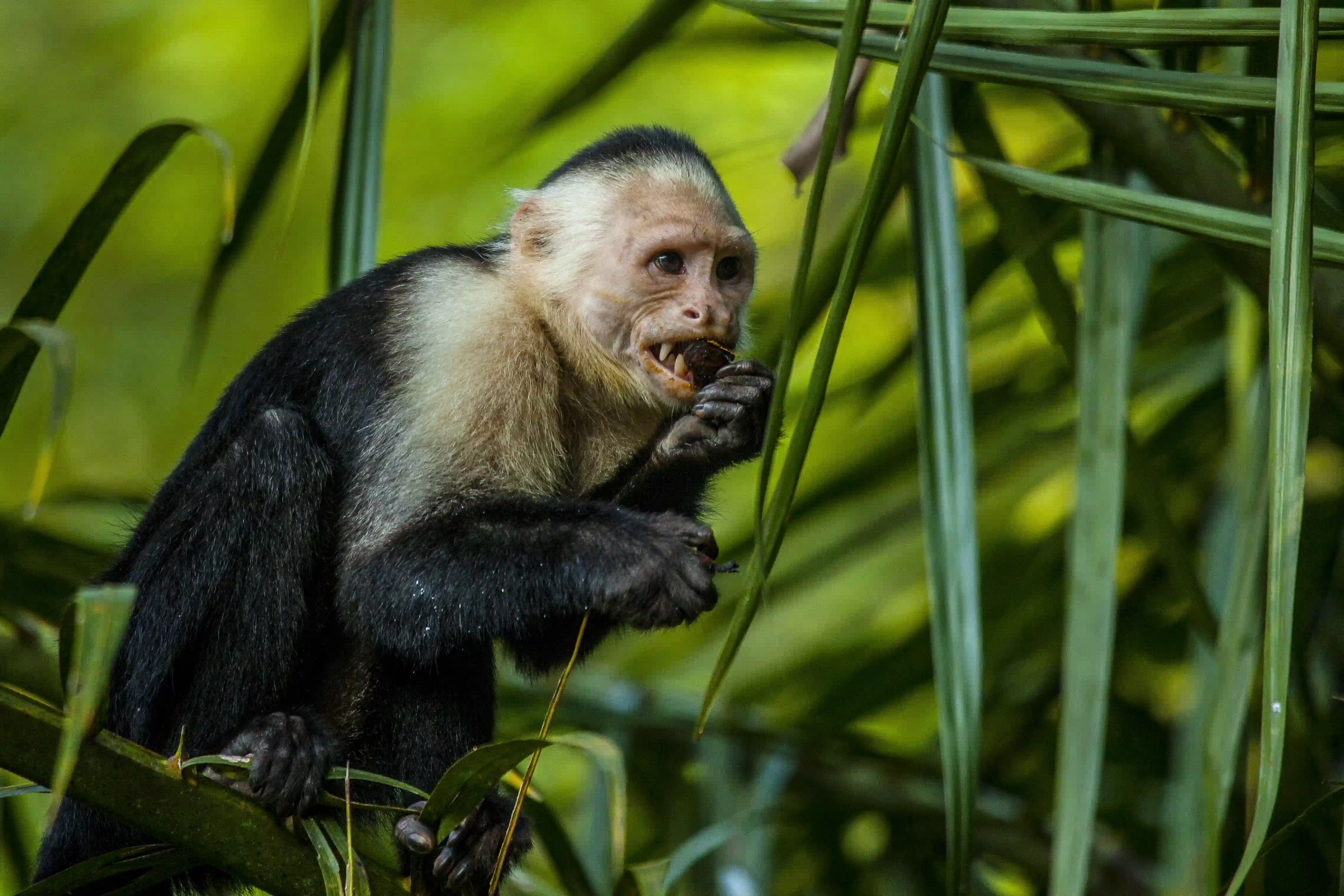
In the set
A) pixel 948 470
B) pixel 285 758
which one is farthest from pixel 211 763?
pixel 948 470

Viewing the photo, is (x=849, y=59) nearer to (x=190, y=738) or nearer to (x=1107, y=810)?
(x=190, y=738)

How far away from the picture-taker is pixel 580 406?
3.19m

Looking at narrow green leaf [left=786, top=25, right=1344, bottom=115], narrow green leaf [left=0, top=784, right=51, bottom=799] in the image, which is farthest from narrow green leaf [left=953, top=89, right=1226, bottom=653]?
narrow green leaf [left=0, top=784, right=51, bottom=799]

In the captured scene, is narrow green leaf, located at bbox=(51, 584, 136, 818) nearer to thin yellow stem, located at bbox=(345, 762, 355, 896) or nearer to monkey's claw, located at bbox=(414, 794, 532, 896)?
thin yellow stem, located at bbox=(345, 762, 355, 896)

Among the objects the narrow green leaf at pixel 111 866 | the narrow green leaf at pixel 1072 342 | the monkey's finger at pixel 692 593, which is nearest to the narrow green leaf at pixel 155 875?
the narrow green leaf at pixel 111 866

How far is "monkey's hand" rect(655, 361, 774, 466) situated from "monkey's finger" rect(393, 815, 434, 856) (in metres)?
0.91

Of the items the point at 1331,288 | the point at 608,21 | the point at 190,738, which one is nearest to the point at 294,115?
the point at 190,738

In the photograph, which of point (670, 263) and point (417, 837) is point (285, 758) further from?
point (670, 263)

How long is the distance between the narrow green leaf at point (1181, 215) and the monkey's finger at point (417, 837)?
1295 millimetres

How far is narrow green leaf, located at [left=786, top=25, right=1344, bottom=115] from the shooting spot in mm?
1816

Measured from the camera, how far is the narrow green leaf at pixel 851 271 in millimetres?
1385

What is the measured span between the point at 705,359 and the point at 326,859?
1.54 m

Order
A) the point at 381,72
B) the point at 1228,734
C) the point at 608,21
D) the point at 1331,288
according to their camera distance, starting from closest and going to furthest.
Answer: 1. the point at 1228,734
2. the point at 1331,288
3. the point at 381,72
4. the point at 608,21

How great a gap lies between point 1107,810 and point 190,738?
2.33 metres
